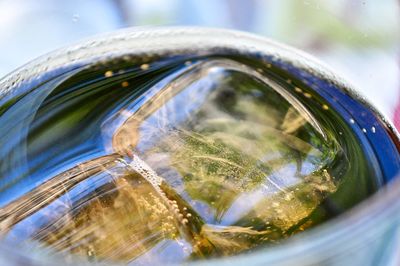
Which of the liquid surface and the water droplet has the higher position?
the water droplet

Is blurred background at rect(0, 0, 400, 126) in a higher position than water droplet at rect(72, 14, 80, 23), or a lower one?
→ lower

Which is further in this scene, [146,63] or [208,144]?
[146,63]

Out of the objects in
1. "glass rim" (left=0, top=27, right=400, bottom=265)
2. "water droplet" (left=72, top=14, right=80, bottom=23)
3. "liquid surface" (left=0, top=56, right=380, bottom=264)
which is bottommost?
"liquid surface" (left=0, top=56, right=380, bottom=264)

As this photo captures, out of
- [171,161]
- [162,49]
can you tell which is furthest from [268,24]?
[171,161]

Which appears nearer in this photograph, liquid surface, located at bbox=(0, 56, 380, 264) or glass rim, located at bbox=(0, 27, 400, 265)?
liquid surface, located at bbox=(0, 56, 380, 264)

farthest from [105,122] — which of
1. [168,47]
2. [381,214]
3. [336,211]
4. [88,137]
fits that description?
[381,214]

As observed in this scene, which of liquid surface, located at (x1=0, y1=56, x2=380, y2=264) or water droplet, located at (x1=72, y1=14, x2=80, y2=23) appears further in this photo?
water droplet, located at (x1=72, y1=14, x2=80, y2=23)

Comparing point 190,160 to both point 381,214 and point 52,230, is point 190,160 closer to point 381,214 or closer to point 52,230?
point 52,230
